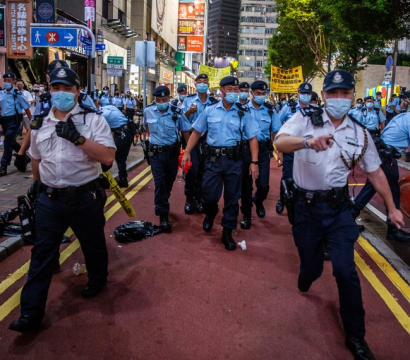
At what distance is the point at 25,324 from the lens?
336 cm

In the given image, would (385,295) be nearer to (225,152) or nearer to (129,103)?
(225,152)

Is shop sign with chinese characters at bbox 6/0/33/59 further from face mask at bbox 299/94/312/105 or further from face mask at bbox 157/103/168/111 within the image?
face mask at bbox 299/94/312/105

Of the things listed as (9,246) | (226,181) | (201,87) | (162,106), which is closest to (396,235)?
(226,181)

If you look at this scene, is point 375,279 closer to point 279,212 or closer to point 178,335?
point 178,335

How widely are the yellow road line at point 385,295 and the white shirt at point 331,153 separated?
1.37 meters

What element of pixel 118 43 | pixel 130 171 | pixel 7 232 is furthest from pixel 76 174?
pixel 118 43

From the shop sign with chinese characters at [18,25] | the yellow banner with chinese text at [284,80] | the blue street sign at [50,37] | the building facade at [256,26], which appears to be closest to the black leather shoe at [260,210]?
the blue street sign at [50,37]

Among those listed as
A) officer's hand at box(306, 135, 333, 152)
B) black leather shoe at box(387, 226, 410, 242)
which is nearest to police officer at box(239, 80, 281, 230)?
black leather shoe at box(387, 226, 410, 242)

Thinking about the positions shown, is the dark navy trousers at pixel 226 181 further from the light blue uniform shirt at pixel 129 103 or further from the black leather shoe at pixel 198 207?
the light blue uniform shirt at pixel 129 103

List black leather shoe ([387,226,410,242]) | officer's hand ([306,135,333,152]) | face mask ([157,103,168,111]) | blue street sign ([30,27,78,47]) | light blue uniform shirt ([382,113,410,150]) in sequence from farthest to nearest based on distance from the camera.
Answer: blue street sign ([30,27,78,47]) < face mask ([157,103,168,111]) < black leather shoe ([387,226,410,242]) < light blue uniform shirt ([382,113,410,150]) < officer's hand ([306,135,333,152])

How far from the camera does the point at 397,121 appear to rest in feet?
18.1

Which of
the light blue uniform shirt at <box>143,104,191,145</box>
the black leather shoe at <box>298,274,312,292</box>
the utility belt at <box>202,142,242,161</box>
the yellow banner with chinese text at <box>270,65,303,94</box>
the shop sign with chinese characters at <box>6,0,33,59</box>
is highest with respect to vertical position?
the shop sign with chinese characters at <box>6,0,33,59</box>

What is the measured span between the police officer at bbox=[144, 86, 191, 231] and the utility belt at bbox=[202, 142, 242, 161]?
108cm

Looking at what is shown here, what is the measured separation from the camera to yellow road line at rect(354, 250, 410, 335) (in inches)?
150
